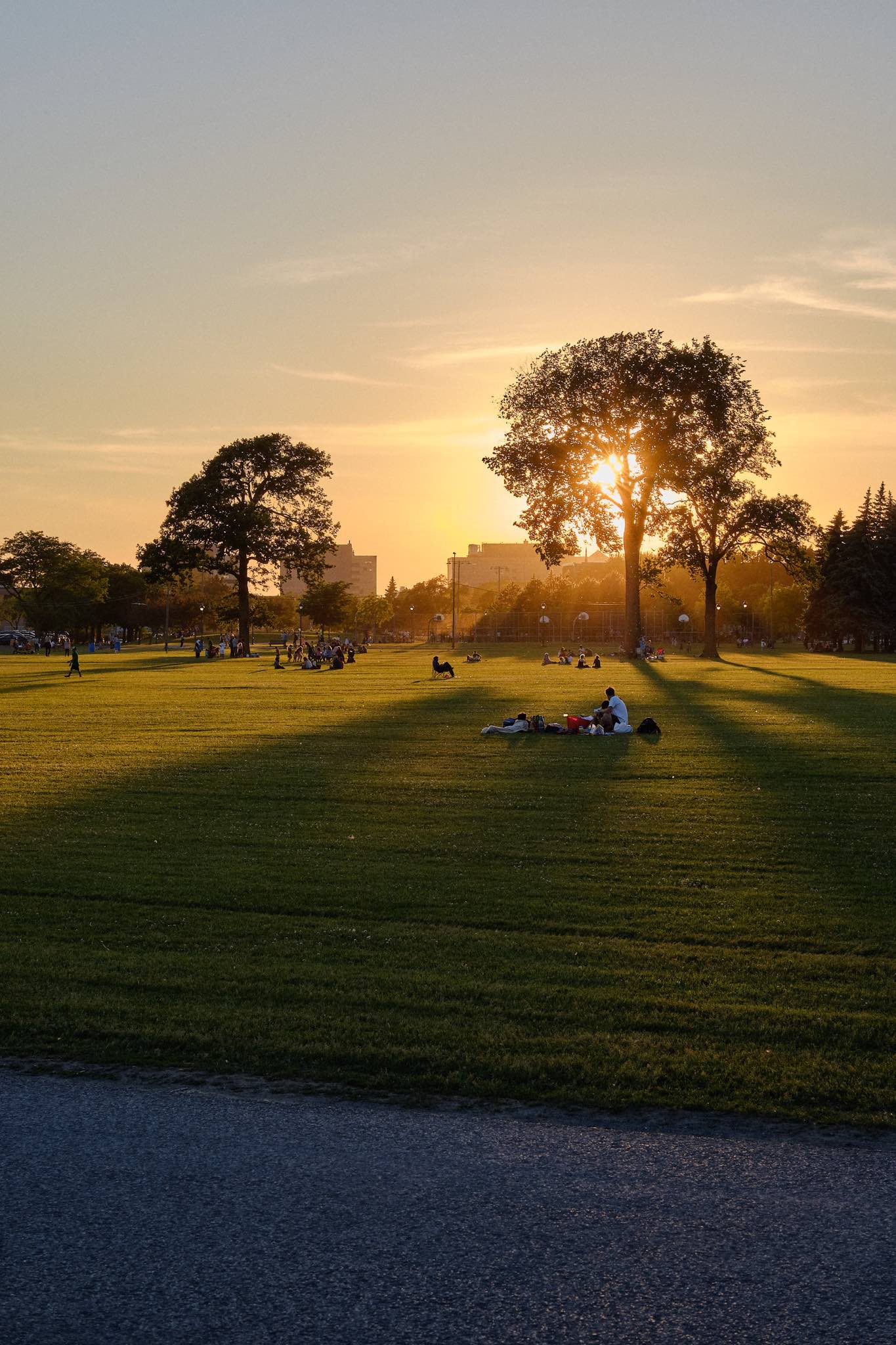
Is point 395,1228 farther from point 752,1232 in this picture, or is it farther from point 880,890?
point 880,890

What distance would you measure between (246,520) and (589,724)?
5663cm

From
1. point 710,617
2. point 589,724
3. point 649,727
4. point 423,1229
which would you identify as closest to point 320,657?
point 710,617

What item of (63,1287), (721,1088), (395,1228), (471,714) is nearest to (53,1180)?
(63,1287)

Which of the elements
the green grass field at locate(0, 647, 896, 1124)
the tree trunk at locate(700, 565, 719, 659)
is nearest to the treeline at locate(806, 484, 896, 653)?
the tree trunk at locate(700, 565, 719, 659)

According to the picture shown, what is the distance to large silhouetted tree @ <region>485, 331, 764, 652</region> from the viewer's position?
64.7 m

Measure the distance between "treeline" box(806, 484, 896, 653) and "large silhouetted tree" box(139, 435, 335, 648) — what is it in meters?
44.6

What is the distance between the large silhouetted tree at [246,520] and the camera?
260ft

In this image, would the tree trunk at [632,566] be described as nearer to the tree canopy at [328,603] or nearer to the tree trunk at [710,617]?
the tree trunk at [710,617]

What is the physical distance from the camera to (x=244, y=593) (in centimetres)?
8112

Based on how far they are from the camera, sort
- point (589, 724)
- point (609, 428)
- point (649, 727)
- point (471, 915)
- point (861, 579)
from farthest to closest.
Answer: point (861, 579), point (609, 428), point (589, 724), point (649, 727), point (471, 915)

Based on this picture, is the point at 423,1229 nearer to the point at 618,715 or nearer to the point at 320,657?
the point at 618,715

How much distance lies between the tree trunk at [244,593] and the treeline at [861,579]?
48.7 meters

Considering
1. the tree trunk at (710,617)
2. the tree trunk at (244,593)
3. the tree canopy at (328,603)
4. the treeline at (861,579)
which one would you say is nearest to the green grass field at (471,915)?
the tree trunk at (710,617)

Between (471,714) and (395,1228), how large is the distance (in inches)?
1023
